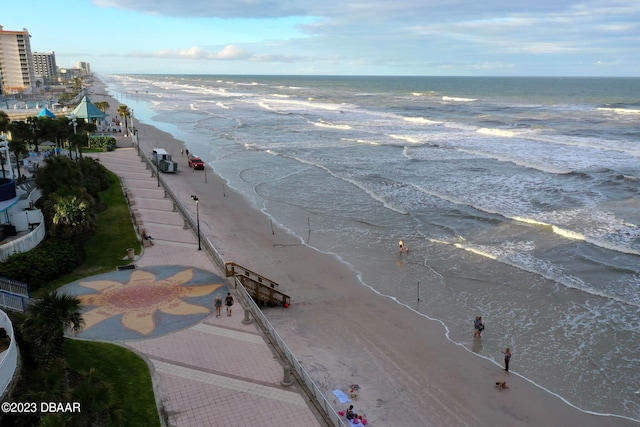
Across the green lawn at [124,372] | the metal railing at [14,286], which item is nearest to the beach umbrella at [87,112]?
the metal railing at [14,286]

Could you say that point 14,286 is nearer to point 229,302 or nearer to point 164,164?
point 229,302

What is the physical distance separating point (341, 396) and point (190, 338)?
579 centimetres

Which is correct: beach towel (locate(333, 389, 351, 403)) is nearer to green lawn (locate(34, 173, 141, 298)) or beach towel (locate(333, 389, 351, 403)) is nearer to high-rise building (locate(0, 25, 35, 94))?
green lawn (locate(34, 173, 141, 298))

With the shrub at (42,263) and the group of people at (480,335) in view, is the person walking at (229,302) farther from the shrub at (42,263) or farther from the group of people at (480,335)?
the group of people at (480,335)

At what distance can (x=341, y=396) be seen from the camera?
1534 cm

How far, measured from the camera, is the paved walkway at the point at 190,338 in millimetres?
13703

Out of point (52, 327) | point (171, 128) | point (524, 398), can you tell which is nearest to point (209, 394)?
point (52, 327)

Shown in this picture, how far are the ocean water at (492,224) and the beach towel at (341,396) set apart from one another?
574 cm

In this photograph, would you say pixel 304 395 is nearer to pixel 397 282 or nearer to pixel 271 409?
pixel 271 409

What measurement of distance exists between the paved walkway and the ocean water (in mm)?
7622

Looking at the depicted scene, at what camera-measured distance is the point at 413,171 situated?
47.5 meters

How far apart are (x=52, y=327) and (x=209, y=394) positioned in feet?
15.2

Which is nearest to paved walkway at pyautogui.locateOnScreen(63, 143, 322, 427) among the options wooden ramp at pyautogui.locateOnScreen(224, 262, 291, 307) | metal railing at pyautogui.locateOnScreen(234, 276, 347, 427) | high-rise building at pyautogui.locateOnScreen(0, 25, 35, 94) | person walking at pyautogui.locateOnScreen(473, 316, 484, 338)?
metal railing at pyautogui.locateOnScreen(234, 276, 347, 427)

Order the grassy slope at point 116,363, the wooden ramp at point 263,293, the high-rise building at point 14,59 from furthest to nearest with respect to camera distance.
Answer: the high-rise building at point 14,59
the wooden ramp at point 263,293
the grassy slope at point 116,363
